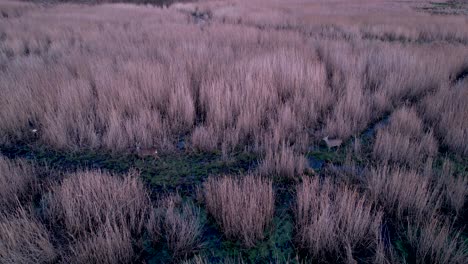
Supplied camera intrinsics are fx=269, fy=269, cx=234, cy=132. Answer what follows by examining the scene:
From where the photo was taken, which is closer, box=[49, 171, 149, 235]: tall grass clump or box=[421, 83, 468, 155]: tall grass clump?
box=[49, 171, 149, 235]: tall grass clump

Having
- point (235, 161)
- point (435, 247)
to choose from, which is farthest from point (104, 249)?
point (435, 247)

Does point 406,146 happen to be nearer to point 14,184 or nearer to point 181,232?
point 181,232

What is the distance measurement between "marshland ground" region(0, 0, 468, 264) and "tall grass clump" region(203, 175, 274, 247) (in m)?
0.01

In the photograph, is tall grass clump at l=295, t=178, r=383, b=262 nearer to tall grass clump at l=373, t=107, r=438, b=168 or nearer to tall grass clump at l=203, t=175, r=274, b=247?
tall grass clump at l=203, t=175, r=274, b=247

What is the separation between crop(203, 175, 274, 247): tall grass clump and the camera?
1.99 m

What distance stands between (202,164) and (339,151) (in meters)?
1.66

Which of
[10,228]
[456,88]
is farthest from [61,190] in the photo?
[456,88]

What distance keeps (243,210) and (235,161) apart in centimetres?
105

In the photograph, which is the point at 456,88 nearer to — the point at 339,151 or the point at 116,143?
the point at 339,151

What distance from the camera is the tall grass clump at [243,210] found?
6.53 feet

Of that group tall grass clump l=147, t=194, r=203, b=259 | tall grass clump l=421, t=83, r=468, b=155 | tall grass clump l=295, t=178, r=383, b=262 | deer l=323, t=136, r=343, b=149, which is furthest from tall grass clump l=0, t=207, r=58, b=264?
tall grass clump l=421, t=83, r=468, b=155

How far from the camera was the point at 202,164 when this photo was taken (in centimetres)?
304

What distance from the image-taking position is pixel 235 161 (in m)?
3.02

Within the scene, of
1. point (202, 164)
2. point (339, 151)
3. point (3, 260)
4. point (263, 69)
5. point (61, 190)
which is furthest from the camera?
point (263, 69)
